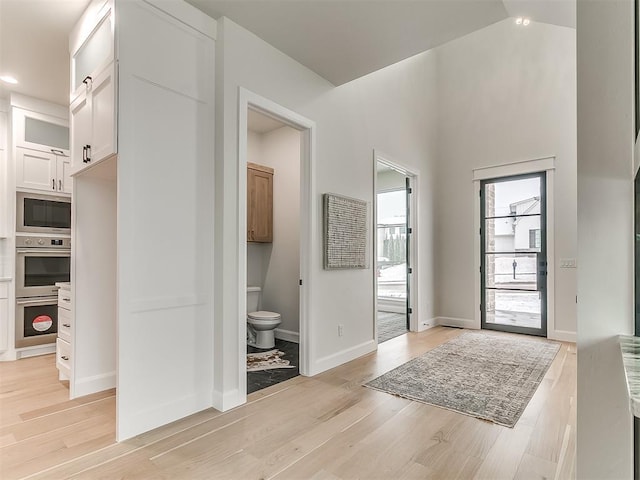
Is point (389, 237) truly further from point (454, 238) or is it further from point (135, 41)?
point (135, 41)

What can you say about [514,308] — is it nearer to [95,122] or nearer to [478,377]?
[478,377]

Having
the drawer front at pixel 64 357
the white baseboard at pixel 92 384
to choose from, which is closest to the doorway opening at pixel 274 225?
the white baseboard at pixel 92 384

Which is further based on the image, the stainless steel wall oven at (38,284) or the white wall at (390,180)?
the white wall at (390,180)

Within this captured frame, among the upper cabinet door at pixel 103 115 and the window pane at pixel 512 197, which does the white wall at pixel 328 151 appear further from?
the window pane at pixel 512 197

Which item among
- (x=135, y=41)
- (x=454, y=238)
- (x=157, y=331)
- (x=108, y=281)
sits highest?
(x=135, y=41)

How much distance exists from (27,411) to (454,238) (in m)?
5.46

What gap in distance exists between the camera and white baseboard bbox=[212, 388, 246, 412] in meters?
2.46

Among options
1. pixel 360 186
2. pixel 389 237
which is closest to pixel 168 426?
pixel 360 186

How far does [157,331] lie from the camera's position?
2.28 metres

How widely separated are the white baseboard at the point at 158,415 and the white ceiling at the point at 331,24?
9.13 ft

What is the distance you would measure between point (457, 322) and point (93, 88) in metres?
5.41

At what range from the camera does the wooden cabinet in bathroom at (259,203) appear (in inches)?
183

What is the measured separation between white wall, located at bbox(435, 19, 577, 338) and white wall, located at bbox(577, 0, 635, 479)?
448cm

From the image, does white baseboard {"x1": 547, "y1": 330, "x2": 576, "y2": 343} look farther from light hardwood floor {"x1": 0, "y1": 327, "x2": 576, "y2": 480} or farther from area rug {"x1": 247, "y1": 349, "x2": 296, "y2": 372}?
area rug {"x1": 247, "y1": 349, "x2": 296, "y2": 372}
